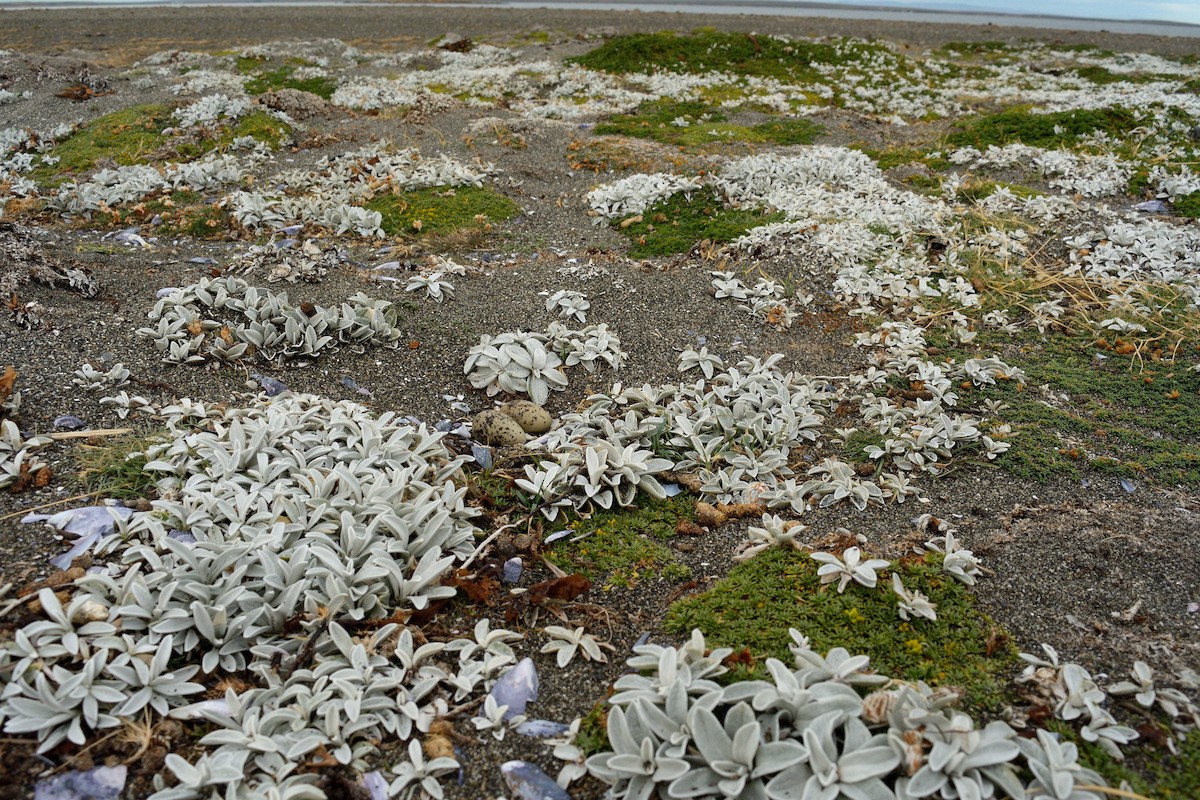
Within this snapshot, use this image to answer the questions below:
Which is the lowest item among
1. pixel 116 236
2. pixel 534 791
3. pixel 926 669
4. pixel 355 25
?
pixel 534 791

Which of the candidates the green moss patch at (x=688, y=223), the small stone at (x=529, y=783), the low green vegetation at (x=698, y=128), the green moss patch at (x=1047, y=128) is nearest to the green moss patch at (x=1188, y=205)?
the green moss patch at (x=1047, y=128)

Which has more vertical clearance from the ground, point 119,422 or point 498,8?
point 498,8

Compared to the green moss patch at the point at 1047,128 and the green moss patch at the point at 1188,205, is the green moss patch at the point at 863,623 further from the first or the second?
the green moss patch at the point at 1047,128

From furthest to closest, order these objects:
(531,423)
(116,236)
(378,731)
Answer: (116,236)
(531,423)
(378,731)

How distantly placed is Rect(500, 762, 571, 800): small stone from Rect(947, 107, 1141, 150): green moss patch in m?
15.8

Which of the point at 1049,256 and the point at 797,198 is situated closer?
the point at 1049,256

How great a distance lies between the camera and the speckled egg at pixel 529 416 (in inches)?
273

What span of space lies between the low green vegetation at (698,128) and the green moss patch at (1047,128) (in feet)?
11.9

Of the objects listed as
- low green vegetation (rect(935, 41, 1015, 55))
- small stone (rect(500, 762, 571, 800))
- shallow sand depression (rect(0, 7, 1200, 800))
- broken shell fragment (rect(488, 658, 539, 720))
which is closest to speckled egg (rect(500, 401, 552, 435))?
shallow sand depression (rect(0, 7, 1200, 800))

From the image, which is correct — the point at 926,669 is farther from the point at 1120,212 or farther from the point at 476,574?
the point at 1120,212

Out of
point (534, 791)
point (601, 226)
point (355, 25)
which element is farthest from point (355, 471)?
point (355, 25)

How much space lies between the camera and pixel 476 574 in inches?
195

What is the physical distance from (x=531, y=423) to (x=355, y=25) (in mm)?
38493

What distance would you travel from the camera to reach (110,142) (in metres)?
15.7
